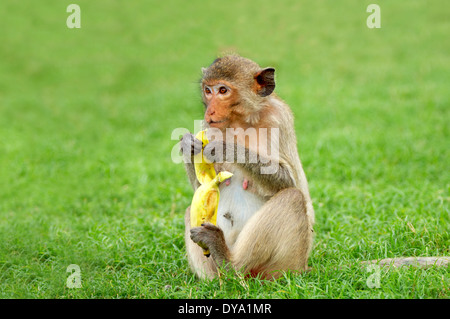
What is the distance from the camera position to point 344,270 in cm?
463

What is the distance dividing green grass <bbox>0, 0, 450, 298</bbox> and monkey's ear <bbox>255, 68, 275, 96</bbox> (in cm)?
75

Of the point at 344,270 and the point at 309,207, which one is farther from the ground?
the point at 309,207

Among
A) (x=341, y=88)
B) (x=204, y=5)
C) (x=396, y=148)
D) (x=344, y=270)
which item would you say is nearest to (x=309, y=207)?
(x=344, y=270)

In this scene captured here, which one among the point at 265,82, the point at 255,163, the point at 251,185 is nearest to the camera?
the point at 255,163

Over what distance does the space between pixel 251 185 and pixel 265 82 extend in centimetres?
88

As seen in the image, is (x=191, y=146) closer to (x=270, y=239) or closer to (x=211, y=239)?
(x=211, y=239)

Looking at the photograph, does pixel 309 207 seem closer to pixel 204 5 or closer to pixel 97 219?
pixel 97 219

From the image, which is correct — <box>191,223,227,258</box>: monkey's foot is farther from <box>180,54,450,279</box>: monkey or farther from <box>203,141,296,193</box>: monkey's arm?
<box>203,141,296,193</box>: monkey's arm

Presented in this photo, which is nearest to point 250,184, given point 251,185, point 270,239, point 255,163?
point 251,185

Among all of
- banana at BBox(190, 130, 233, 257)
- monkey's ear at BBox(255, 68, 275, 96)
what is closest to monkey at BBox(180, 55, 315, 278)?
monkey's ear at BBox(255, 68, 275, 96)

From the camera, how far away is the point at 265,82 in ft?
15.6

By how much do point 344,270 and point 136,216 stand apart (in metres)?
3.15

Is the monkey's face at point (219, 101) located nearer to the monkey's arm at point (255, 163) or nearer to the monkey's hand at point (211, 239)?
the monkey's arm at point (255, 163)

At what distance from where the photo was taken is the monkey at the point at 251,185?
4309 millimetres
